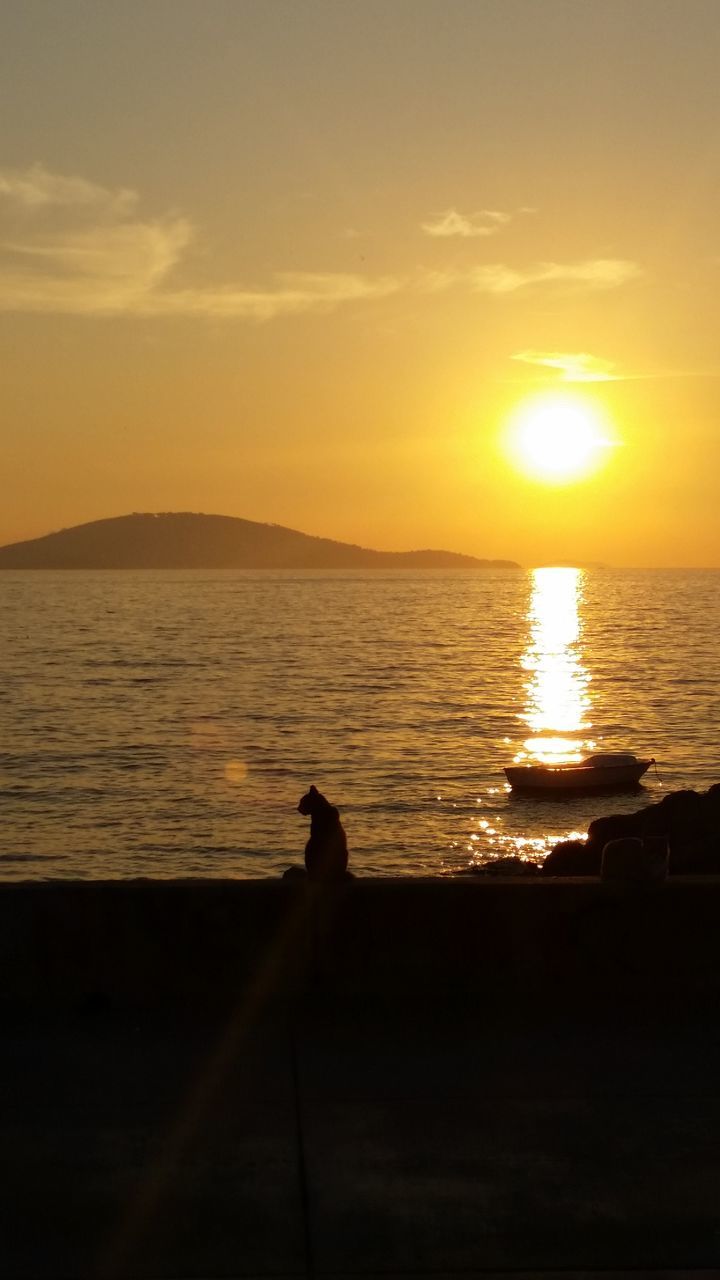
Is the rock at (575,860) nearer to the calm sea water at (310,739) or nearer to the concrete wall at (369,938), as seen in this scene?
the calm sea water at (310,739)

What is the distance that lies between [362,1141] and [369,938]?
204 cm

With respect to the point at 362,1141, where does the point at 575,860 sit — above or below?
below

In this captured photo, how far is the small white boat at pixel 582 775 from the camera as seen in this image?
39.5 meters

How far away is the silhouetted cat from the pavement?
834 millimetres

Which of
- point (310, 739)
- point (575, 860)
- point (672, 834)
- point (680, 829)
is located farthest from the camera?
point (310, 739)

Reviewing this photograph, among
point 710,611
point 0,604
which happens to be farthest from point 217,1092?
point 0,604

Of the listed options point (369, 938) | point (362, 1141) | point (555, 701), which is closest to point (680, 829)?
point (369, 938)

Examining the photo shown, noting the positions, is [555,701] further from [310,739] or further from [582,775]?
[582,775]

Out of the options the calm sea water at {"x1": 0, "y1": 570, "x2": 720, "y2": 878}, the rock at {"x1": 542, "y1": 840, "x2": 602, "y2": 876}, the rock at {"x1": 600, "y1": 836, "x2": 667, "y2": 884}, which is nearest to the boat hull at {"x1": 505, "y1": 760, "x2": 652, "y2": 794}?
the calm sea water at {"x1": 0, "y1": 570, "x2": 720, "y2": 878}

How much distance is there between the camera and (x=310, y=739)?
51.4m

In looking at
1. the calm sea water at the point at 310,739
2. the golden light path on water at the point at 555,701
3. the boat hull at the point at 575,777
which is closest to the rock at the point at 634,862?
the calm sea water at the point at 310,739

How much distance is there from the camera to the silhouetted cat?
7887 mm

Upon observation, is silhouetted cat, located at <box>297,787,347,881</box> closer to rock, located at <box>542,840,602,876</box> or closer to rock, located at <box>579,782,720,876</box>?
rock, located at <box>579,782,720,876</box>

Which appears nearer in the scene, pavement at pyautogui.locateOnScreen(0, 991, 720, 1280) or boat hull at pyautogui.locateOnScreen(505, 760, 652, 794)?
pavement at pyautogui.locateOnScreen(0, 991, 720, 1280)
